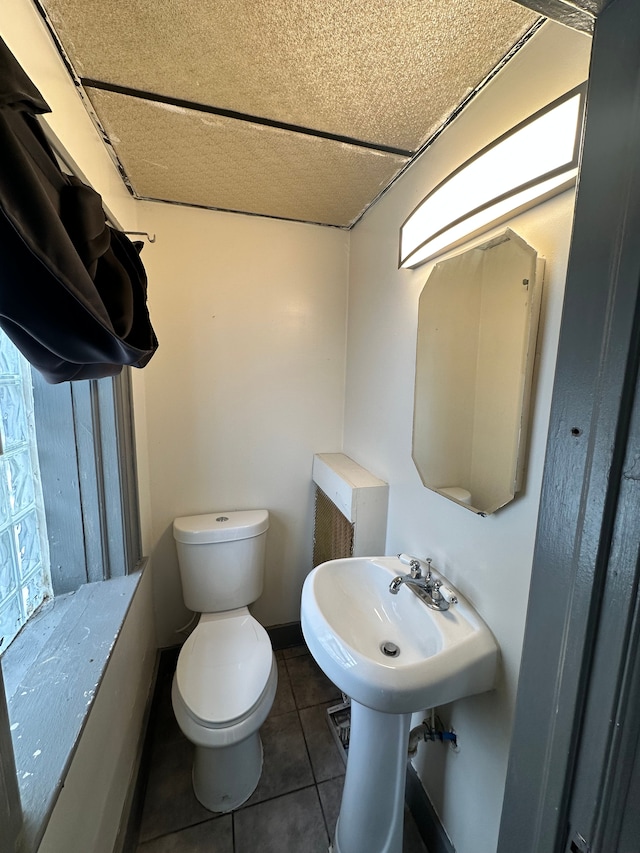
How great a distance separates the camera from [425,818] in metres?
1.12

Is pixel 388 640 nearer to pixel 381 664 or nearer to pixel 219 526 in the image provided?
pixel 381 664

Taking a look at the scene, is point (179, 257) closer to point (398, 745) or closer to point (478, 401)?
point (478, 401)

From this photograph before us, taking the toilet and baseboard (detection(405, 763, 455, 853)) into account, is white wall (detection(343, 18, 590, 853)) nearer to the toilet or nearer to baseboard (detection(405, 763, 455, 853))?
baseboard (detection(405, 763, 455, 853))

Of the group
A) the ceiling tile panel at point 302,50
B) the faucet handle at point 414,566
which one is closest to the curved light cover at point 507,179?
the ceiling tile panel at point 302,50

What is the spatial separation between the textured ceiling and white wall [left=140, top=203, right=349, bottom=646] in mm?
342

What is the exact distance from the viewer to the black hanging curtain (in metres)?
0.50

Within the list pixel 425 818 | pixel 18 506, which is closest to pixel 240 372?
pixel 18 506

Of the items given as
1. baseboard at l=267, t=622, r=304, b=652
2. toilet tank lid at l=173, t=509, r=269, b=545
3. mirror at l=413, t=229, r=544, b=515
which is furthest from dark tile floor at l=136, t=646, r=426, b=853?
mirror at l=413, t=229, r=544, b=515

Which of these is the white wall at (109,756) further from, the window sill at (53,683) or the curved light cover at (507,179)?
the curved light cover at (507,179)

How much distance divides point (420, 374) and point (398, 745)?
113 cm

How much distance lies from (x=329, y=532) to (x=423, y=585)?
69 centimetres

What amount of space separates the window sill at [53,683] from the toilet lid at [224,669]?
0.41m

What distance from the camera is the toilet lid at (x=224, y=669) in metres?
1.15

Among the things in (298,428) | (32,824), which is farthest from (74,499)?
(298,428)
